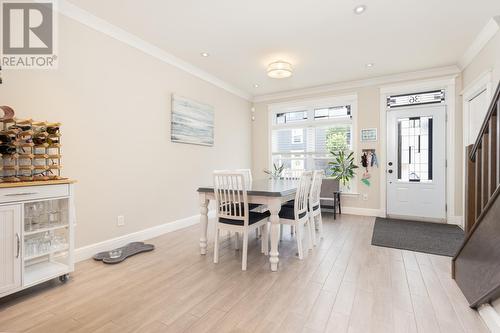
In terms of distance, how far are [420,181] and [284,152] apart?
9.03 feet

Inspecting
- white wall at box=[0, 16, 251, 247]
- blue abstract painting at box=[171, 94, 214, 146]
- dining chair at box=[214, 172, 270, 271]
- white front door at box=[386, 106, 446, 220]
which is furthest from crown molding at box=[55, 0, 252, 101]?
white front door at box=[386, 106, 446, 220]

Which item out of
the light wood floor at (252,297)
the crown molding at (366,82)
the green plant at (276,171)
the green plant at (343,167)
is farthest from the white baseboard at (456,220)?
the green plant at (276,171)

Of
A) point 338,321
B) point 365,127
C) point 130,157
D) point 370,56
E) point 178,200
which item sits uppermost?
point 370,56

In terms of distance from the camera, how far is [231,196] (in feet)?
8.82

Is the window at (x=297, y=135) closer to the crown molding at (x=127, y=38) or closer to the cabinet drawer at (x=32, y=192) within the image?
the crown molding at (x=127, y=38)

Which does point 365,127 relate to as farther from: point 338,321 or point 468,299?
point 338,321

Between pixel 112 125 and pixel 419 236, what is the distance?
14.5 feet

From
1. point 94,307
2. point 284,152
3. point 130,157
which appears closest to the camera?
point 94,307

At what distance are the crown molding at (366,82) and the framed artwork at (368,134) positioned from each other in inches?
34.7

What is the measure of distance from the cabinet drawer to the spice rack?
0.11m

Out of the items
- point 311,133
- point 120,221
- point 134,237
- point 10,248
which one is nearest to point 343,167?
point 311,133

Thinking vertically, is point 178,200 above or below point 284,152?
below

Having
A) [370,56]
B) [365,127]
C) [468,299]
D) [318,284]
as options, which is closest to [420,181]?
[365,127]

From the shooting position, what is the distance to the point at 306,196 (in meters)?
3.09
